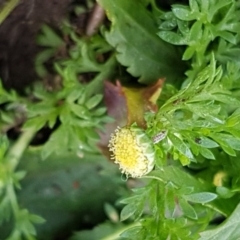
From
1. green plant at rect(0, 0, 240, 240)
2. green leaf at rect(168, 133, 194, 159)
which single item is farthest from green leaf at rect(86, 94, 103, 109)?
green leaf at rect(168, 133, 194, 159)

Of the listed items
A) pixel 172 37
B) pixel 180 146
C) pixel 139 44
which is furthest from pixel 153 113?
pixel 139 44

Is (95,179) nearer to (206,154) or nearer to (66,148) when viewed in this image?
(66,148)

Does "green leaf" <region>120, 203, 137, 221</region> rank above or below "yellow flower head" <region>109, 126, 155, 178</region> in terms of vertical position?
below

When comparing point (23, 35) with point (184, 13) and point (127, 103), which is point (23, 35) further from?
point (184, 13)

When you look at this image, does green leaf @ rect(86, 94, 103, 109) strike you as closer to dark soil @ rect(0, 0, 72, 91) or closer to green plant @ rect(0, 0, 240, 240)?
green plant @ rect(0, 0, 240, 240)

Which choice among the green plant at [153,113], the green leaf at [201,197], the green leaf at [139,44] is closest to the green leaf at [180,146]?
the green plant at [153,113]
